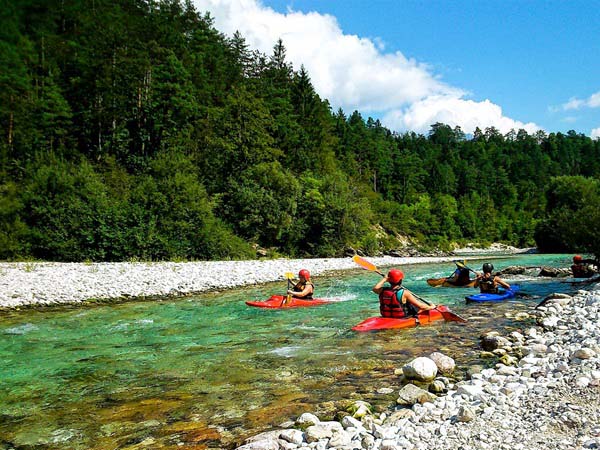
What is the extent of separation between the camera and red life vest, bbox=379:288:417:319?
971 cm

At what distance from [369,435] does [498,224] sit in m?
81.7

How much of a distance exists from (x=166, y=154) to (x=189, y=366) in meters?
28.3

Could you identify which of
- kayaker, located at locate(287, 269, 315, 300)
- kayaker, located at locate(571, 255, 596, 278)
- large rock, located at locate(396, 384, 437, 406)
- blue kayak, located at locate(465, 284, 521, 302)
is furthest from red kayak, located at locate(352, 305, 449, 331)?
kayaker, located at locate(571, 255, 596, 278)

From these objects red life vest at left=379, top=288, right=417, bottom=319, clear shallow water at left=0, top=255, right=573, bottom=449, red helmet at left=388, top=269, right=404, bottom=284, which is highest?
red helmet at left=388, top=269, right=404, bottom=284

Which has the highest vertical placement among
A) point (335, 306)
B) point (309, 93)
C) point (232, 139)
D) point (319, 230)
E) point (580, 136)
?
point (580, 136)

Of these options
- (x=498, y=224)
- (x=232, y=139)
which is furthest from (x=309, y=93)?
(x=498, y=224)

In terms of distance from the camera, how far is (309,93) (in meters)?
56.5

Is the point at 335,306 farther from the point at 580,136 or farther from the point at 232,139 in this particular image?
the point at 580,136

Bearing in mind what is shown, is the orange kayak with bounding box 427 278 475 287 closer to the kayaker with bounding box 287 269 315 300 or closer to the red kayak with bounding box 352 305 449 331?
the kayaker with bounding box 287 269 315 300

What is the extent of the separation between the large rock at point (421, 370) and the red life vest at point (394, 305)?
373cm

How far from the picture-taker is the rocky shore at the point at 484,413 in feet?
11.7

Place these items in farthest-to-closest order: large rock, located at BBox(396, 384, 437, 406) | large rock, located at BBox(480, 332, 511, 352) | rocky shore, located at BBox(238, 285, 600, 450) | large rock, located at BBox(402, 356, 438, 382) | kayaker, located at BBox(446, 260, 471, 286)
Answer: kayaker, located at BBox(446, 260, 471, 286)
large rock, located at BBox(480, 332, 511, 352)
large rock, located at BBox(402, 356, 438, 382)
large rock, located at BBox(396, 384, 437, 406)
rocky shore, located at BBox(238, 285, 600, 450)

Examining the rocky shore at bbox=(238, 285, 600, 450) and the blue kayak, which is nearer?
the rocky shore at bbox=(238, 285, 600, 450)

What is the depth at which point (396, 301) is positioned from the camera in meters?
9.75
